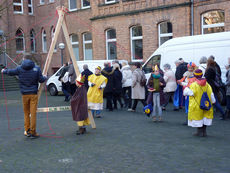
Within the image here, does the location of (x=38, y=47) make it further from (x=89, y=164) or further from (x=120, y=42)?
(x=89, y=164)

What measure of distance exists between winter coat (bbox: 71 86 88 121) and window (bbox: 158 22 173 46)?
44.9 ft

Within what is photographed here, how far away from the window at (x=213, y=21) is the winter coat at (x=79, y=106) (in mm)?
12886

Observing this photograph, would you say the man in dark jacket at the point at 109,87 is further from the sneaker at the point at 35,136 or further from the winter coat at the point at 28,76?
the winter coat at the point at 28,76

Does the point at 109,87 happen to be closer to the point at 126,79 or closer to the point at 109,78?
the point at 109,78

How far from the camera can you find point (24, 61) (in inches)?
293

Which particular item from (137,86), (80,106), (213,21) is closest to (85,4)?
(213,21)

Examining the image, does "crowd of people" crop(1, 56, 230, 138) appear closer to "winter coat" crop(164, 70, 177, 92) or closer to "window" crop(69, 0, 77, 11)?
"winter coat" crop(164, 70, 177, 92)

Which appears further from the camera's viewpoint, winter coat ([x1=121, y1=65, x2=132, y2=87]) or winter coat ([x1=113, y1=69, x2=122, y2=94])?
winter coat ([x1=121, y1=65, x2=132, y2=87])

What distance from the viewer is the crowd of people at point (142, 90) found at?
7.21 metres

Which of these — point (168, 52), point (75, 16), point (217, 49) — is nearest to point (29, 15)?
point (75, 16)

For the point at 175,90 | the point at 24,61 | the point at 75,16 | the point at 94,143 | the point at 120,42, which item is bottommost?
the point at 94,143

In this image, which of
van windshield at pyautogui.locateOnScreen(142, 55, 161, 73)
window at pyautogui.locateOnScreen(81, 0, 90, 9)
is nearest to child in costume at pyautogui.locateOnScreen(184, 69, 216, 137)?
van windshield at pyautogui.locateOnScreen(142, 55, 161, 73)

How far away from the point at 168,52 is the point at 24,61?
26.8 ft

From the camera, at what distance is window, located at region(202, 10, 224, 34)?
18.3 metres
